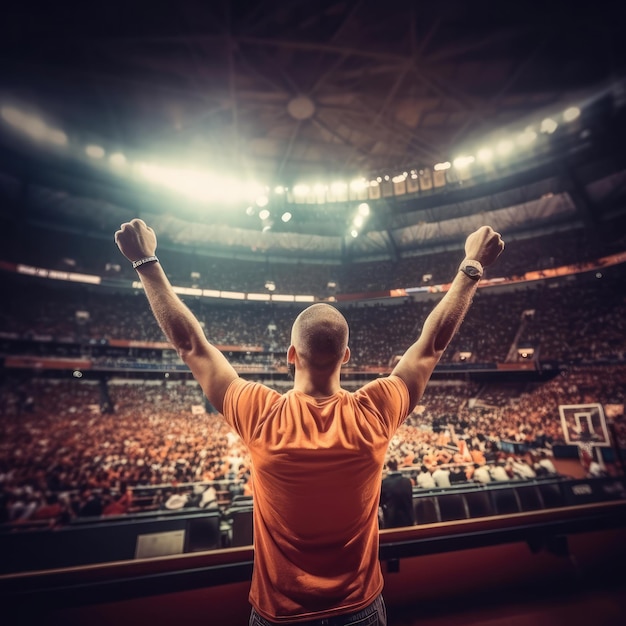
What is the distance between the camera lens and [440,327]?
1.22 m

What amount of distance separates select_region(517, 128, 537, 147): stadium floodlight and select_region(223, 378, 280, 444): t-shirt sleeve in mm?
14366

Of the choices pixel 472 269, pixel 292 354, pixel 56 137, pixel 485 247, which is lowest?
pixel 292 354

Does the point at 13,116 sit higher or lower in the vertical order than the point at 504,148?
lower

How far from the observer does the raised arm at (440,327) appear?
1222 mm

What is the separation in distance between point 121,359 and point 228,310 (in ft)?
24.7

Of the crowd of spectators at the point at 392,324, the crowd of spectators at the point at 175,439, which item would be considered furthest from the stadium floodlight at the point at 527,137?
the crowd of spectators at the point at 175,439

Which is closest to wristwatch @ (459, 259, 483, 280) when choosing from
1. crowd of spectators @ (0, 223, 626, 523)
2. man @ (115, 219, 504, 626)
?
man @ (115, 219, 504, 626)

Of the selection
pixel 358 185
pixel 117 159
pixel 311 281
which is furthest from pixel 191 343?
pixel 311 281

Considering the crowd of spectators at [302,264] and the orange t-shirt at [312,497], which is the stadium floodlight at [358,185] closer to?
the crowd of spectators at [302,264]

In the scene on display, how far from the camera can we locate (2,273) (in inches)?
706

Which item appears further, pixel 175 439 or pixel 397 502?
pixel 175 439

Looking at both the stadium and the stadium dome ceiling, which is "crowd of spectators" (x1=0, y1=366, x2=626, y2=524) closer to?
the stadium

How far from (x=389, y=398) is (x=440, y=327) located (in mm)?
344

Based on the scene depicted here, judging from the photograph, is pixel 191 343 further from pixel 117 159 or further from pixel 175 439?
pixel 117 159
